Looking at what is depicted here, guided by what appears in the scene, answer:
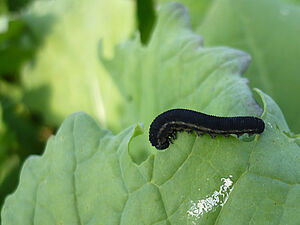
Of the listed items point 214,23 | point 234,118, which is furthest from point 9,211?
point 214,23

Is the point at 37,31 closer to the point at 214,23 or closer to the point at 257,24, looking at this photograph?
the point at 214,23

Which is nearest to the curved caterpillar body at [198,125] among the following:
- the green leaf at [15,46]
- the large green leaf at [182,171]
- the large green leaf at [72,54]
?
the large green leaf at [182,171]

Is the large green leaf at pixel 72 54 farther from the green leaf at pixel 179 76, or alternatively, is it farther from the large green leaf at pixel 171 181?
the large green leaf at pixel 171 181

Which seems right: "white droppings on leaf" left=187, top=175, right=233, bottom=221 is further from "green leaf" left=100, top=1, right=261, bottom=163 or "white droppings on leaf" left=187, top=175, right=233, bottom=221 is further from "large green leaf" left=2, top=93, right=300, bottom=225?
"green leaf" left=100, top=1, right=261, bottom=163

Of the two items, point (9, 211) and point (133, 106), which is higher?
point (9, 211)

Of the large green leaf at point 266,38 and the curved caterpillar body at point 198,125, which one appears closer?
the curved caterpillar body at point 198,125

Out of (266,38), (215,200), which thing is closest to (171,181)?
(215,200)

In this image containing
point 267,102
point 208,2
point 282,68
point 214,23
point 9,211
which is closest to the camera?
point 267,102
